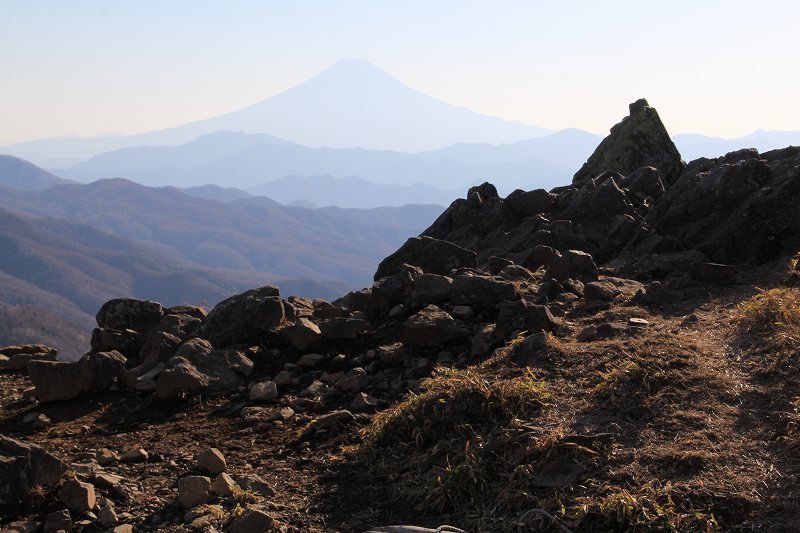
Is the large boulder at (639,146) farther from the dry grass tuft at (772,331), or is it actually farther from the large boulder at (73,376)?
the large boulder at (73,376)

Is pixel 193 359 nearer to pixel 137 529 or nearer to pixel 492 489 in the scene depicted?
pixel 137 529

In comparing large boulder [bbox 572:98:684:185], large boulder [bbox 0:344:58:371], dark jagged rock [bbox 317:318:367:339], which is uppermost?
large boulder [bbox 572:98:684:185]

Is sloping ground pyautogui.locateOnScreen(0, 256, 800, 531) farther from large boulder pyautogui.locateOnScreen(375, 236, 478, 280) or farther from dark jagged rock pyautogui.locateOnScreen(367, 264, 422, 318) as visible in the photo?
large boulder pyautogui.locateOnScreen(375, 236, 478, 280)

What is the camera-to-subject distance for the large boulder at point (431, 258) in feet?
47.3

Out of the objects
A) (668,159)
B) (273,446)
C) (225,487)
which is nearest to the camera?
(225,487)

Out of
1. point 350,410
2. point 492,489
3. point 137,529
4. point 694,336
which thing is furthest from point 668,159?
point 137,529

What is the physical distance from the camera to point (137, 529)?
6.77m

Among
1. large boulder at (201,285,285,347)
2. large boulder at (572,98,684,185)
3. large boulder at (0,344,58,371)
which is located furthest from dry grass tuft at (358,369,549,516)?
large boulder at (572,98,684,185)

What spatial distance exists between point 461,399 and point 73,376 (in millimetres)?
6026

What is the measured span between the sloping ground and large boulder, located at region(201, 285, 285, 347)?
172 cm

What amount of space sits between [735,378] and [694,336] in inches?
54.7

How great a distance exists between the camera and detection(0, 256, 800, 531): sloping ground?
6211 millimetres

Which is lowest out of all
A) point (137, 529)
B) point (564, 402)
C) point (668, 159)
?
point (137, 529)

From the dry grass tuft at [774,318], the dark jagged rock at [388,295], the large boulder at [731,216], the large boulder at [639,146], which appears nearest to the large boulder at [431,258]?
the dark jagged rock at [388,295]
